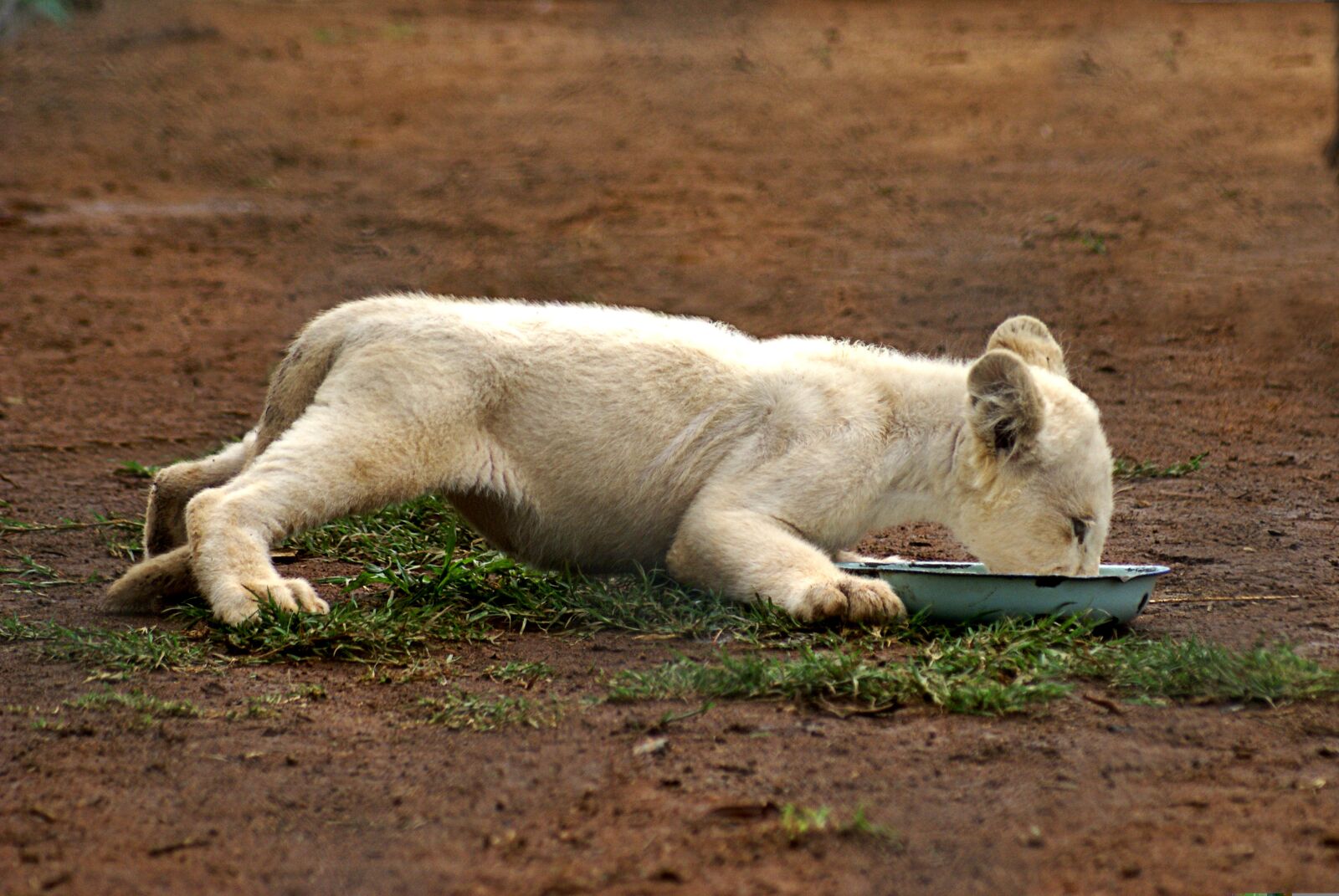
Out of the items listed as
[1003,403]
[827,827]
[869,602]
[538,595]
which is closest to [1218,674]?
[869,602]

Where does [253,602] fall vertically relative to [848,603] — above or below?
below

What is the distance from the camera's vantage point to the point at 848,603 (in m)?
4.55

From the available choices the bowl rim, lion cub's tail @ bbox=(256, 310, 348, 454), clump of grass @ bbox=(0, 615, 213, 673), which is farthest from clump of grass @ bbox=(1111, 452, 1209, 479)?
clump of grass @ bbox=(0, 615, 213, 673)

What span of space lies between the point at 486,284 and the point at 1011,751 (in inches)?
269

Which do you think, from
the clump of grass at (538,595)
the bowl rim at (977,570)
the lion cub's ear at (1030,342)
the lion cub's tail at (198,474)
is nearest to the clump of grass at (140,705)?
the lion cub's tail at (198,474)

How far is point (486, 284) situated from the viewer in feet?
32.8

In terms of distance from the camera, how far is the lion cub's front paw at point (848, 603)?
4.55 m

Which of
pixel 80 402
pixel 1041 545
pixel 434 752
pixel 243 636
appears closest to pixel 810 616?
pixel 1041 545

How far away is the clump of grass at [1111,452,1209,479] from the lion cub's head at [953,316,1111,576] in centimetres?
174

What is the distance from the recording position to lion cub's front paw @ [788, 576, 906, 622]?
4.55 m

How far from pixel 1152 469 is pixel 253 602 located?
3926mm

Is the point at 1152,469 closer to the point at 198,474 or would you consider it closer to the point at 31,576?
the point at 198,474

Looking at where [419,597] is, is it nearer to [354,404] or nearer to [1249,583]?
[354,404]

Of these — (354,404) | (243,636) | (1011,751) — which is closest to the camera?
(1011,751)
